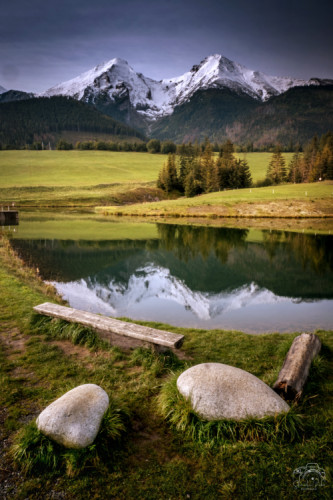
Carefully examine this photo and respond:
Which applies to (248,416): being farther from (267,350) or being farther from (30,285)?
(30,285)

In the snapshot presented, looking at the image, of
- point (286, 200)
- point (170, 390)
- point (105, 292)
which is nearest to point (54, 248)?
Answer: point (105, 292)

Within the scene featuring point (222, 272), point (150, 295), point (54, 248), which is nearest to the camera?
point (150, 295)

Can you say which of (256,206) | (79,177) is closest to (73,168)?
(79,177)

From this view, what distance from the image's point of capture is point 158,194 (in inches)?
3873

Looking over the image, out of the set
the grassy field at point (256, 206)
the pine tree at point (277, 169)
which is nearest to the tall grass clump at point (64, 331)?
the grassy field at point (256, 206)

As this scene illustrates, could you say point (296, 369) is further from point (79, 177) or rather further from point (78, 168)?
point (78, 168)

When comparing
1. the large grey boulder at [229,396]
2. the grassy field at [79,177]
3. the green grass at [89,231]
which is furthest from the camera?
the grassy field at [79,177]

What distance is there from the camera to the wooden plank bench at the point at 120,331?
796 cm

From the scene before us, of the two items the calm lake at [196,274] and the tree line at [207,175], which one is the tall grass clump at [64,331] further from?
the tree line at [207,175]

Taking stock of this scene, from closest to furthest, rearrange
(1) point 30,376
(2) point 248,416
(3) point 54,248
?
(2) point 248,416 < (1) point 30,376 < (3) point 54,248

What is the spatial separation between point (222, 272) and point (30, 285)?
13.3 metres

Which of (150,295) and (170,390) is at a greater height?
(170,390)

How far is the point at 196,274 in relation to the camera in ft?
76.4

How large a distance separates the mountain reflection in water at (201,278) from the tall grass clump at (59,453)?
8.37 metres
